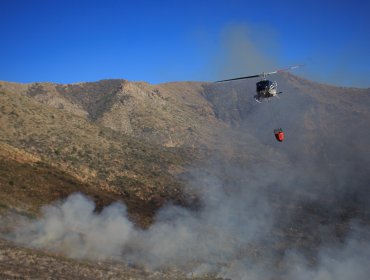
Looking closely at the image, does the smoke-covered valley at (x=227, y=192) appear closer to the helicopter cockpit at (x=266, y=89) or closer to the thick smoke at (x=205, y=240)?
the thick smoke at (x=205, y=240)

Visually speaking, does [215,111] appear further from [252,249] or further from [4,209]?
[4,209]

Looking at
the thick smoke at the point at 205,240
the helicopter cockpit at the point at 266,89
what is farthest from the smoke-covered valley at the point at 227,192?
the helicopter cockpit at the point at 266,89

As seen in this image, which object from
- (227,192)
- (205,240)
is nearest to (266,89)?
(205,240)

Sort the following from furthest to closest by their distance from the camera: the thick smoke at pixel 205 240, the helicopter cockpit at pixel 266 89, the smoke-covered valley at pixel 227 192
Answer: the helicopter cockpit at pixel 266 89
the smoke-covered valley at pixel 227 192
the thick smoke at pixel 205 240

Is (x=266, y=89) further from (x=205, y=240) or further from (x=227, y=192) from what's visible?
(x=227, y=192)

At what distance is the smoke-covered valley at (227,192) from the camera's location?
24.9 metres

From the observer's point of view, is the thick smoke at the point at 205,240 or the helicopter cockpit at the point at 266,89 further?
the helicopter cockpit at the point at 266,89

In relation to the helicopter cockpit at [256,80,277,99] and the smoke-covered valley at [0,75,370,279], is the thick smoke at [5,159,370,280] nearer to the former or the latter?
the smoke-covered valley at [0,75,370,279]

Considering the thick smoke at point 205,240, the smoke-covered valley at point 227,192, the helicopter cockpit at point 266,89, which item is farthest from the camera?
the helicopter cockpit at point 266,89

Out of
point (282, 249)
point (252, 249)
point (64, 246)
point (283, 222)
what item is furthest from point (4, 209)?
point (283, 222)

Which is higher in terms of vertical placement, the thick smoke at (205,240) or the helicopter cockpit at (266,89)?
the helicopter cockpit at (266,89)

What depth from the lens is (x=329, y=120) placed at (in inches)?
A: 4008

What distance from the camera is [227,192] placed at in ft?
164

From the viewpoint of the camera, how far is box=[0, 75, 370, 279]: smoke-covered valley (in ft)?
81.7
